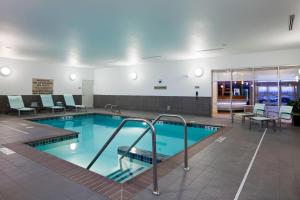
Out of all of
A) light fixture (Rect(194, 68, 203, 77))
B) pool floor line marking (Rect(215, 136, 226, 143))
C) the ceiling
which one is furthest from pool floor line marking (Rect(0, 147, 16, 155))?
light fixture (Rect(194, 68, 203, 77))

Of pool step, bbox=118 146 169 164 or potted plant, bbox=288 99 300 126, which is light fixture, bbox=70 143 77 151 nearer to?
pool step, bbox=118 146 169 164

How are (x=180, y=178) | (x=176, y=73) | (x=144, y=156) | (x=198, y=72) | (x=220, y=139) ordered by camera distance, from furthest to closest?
→ (x=176, y=73), (x=198, y=72), (x=220, y=139), (x=144, y=156), (x=180, y=178)

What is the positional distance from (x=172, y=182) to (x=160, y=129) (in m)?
4.75

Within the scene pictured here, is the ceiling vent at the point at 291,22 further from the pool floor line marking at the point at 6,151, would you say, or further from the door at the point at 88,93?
A: the door at the point at 88,93

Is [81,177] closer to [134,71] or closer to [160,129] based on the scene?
[160,129]

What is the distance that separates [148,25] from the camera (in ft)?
14.3

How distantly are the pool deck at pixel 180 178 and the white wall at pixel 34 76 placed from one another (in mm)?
6656

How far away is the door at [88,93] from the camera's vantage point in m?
12.2

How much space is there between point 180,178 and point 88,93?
11.1 meters

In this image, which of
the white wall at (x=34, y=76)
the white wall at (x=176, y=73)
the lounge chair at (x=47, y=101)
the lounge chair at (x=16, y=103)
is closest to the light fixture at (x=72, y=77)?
the white wall at (x=34, y=76)

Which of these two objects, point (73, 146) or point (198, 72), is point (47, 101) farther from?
point (198, 72)

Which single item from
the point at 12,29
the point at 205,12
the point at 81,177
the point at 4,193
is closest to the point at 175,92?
the point at 205,12

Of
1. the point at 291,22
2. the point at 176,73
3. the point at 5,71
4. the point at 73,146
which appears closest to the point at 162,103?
the point at 176,73

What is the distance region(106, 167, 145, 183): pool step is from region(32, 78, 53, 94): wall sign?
854cm
